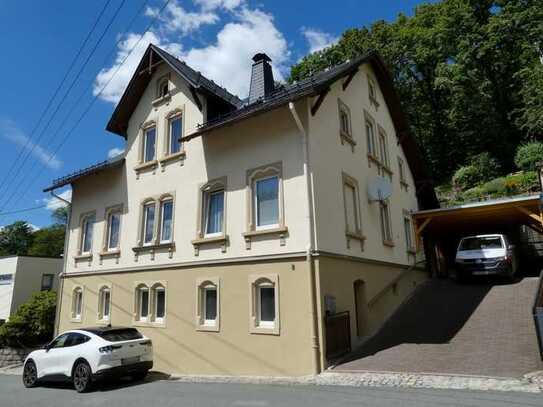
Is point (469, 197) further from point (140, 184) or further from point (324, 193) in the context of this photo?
point (140, 184)

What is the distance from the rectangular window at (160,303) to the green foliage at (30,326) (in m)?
8.13

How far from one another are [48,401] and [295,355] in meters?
5.78

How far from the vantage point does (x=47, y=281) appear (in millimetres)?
30375

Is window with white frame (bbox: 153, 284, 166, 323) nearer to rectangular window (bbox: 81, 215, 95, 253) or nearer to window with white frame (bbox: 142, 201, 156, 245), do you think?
window with white frame (bbox: 142, 201, 156, 245)

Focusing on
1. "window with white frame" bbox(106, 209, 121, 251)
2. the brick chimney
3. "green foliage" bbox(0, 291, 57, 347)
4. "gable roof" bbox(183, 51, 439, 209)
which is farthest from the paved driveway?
"green foliage" bbox(0, 291, 57, 347)

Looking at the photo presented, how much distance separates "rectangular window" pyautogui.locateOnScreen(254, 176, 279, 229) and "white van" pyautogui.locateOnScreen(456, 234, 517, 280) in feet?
32.4

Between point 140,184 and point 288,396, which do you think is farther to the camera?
point 140,184

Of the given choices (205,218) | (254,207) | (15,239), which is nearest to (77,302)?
(205,218)

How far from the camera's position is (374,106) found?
681 inches

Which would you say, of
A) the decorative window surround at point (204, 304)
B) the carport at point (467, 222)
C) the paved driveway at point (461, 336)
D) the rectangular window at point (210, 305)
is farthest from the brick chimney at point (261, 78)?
the paved driveway at point (461, 336)

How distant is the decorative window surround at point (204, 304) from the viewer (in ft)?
39.7

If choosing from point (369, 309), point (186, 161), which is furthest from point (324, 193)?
point (186, 161)

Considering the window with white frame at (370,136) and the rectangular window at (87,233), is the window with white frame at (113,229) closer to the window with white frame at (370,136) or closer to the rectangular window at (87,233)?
the rectangular window at (87,233)

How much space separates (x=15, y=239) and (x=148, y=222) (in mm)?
73102
